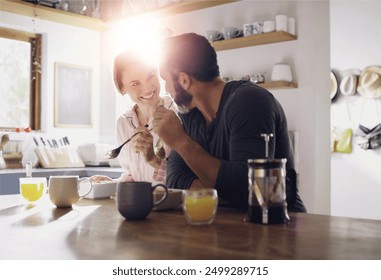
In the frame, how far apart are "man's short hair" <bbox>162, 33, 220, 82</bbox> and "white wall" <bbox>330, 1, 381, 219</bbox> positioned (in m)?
3.09

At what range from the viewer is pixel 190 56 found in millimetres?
1791

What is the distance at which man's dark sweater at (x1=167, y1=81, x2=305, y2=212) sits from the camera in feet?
4.76

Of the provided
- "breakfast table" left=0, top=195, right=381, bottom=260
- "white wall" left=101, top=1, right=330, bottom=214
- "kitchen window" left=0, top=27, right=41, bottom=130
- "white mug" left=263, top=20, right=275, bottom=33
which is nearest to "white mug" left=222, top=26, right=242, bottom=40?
"white wall" left=101, top=1, right=330, bottom=214

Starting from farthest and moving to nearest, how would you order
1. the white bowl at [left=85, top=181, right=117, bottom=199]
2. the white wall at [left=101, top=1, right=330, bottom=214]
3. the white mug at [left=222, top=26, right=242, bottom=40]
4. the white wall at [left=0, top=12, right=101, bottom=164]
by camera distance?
the white wall at [left=0, top=12, right=101, bottom=164]
the white mug at [left=222, top=26, right=242, bottom=40]
the white wall at [left=101, top=1, right=330, bottom=214]
the white bowl at [left=85, top=181, right=117, bottom=199]

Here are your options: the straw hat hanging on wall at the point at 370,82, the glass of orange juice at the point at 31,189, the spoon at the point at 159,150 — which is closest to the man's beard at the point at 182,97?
the spoon at the point at 159,150

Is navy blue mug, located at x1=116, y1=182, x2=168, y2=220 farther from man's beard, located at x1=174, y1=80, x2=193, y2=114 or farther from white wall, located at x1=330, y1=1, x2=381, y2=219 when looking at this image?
white wall, located at x1=330, y1=1, x2=381, y2=219

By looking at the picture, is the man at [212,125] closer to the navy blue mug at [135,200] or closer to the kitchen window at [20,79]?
the navy blue mug at [135,200]

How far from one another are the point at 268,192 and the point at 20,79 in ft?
12.5

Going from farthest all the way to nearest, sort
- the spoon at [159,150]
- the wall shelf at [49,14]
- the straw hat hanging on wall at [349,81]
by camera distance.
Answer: the straw hat hanging on wall at [349,81] < the wall shelf at [49,14] < the spoon at [159,150]

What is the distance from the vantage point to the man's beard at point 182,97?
73.0 inches

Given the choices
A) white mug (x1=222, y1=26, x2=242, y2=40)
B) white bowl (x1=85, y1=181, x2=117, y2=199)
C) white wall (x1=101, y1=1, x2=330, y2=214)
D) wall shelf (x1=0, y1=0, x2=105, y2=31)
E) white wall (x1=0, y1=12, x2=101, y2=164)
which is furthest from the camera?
white wall (x1=0, y1=12, x2=101, y2=164)

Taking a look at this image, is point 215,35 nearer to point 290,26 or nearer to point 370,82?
point 290,26
